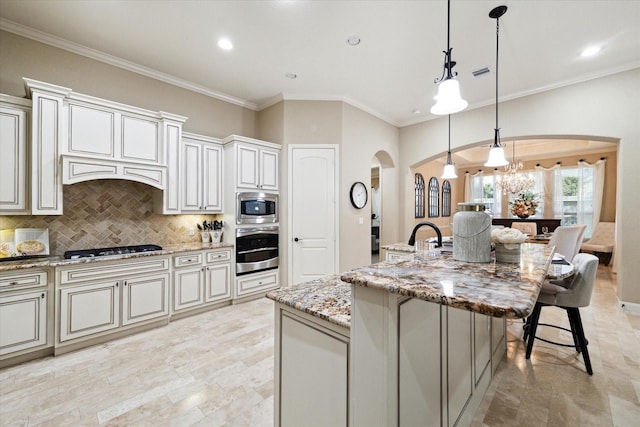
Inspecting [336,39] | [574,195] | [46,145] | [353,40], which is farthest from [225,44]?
[574,195]

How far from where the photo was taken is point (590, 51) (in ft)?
10.5

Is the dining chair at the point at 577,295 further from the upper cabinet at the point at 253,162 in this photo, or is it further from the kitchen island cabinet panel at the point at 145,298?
the kitchen island cabinet panel at the point at 145,298

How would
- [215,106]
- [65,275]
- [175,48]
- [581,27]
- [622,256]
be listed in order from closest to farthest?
[65,275], [581,27], [175,48], [622,256], [215,106]

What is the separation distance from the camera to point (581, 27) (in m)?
2.78

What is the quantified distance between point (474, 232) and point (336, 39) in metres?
2.63

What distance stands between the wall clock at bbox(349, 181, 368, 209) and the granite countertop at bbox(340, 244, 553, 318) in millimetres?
3165

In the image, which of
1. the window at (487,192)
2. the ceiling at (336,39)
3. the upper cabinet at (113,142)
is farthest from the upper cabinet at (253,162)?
the window at (487,192)

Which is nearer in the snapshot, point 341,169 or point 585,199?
point 341,169

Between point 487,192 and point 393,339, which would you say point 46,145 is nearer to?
point 393,339

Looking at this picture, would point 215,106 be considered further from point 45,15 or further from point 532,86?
point 532,86

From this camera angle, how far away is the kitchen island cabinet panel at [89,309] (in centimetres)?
256

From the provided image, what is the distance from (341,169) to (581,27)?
3.06 metres

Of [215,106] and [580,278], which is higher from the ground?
[215,106]

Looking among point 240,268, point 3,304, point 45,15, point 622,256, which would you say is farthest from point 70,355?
point 622,256
